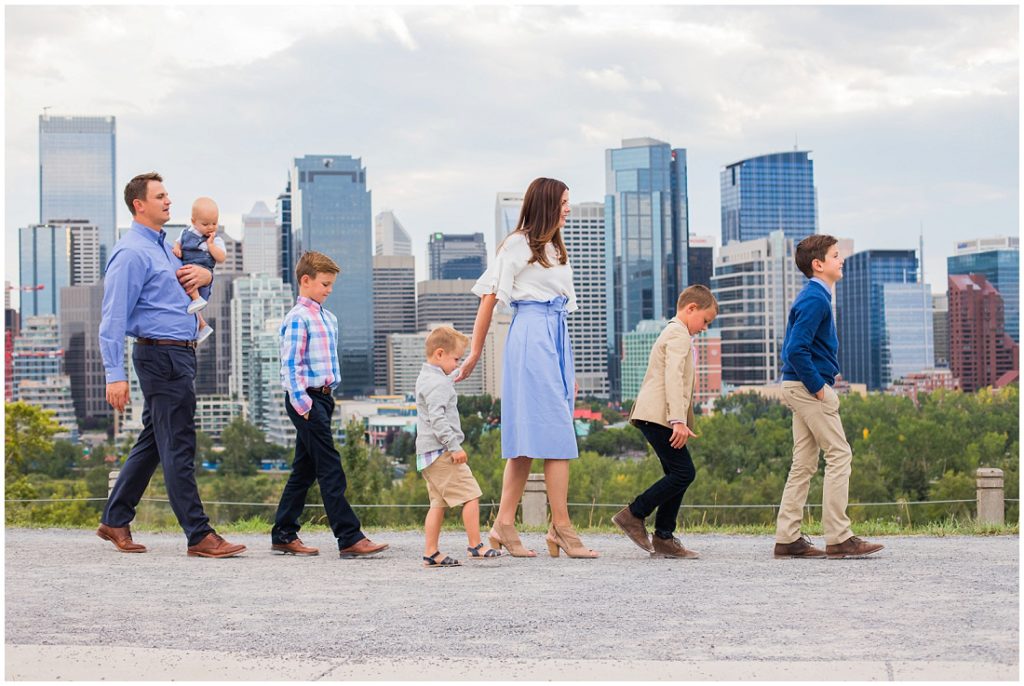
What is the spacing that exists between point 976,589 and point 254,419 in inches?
5645

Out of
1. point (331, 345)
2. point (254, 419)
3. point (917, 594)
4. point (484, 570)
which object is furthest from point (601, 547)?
point (254, 419)

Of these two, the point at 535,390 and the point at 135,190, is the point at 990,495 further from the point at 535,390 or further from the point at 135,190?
the point at 135,190

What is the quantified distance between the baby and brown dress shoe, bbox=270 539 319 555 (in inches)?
44.5

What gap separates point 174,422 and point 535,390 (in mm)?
1810

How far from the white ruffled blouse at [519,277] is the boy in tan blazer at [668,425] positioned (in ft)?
1.76

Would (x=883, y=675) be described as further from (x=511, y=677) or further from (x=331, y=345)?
(x=331, y=345)

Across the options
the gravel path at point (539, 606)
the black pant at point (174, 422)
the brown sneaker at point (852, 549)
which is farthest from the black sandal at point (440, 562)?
the brown sneaker at point (852, 549)

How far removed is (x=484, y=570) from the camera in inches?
207

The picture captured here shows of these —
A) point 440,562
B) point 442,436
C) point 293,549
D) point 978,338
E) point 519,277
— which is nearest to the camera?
→ point 440,562

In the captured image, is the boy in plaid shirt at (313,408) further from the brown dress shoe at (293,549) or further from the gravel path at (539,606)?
the gravel path at (539,606)

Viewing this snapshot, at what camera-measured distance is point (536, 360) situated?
18.8 ft

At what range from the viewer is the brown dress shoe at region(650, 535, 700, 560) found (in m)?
5.74

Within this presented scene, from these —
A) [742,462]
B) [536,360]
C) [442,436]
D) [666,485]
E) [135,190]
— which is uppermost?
[135,190]

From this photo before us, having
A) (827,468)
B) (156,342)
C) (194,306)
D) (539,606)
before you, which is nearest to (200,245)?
(194,306)
